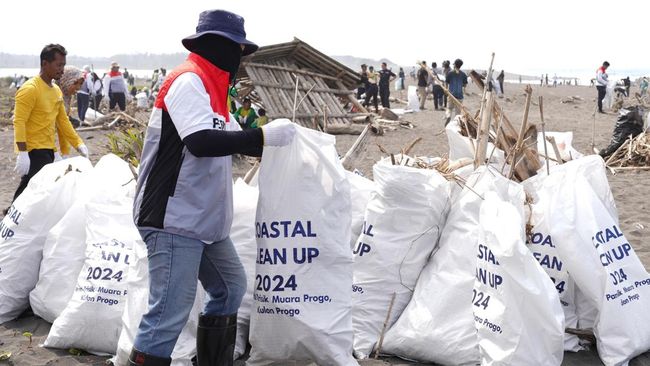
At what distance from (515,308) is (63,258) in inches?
80.5

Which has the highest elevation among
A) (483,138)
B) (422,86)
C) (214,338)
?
(483,138)

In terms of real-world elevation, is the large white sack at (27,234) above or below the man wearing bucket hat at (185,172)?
below

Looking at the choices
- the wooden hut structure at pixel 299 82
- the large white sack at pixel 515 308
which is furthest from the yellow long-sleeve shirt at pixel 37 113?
the wooden hut structure at pixel 299 82

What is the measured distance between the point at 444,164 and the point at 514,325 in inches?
37.2

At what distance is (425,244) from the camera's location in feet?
9.84

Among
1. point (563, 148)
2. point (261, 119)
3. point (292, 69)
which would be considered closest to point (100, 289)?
point (563, 148)

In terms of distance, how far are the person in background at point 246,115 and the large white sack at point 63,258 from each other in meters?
6.98

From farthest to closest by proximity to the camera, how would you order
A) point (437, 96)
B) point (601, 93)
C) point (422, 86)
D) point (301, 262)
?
point (422, 86) → point (437, 96) → point (601, 93) → point (301, 262)

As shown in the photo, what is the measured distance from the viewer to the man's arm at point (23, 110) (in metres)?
3.92

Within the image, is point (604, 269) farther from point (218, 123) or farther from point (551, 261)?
point (218, 123)

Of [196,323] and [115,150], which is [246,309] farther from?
[115,150]

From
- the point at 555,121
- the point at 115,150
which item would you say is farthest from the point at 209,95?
the point at 555,121

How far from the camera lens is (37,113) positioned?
400 centimetres

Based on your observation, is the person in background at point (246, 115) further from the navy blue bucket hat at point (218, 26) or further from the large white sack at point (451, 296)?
the navy blue bucket hat at point (218, 26)
